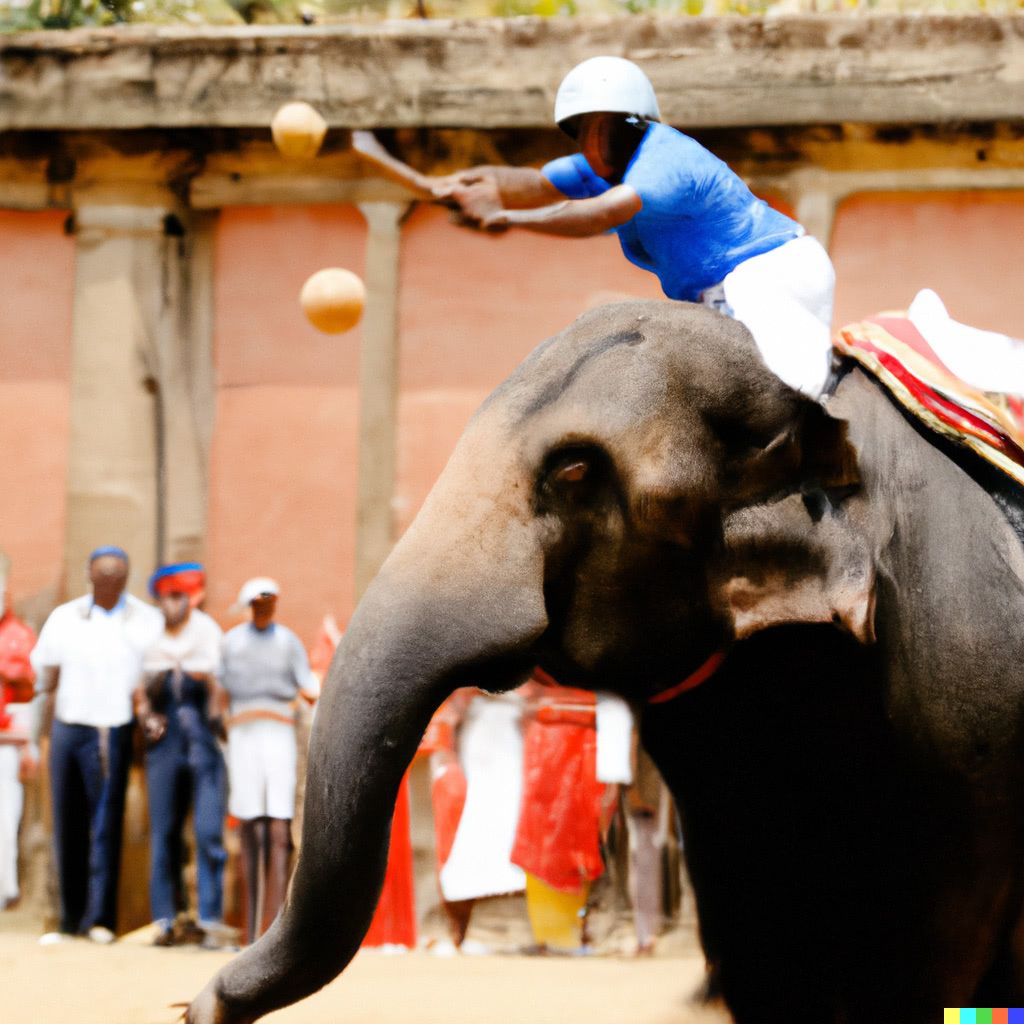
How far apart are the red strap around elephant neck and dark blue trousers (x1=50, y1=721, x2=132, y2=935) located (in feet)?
18.5

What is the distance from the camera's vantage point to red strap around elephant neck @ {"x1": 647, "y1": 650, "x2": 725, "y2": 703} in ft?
10.0

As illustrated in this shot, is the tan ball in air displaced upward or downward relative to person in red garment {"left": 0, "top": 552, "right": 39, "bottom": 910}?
upward

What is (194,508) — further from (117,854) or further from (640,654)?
(640,654)

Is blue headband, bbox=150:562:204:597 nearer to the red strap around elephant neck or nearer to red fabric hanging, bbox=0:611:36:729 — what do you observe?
red fabric hanging, bbox=0:611:36:729

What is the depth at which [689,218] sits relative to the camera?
3289 millimetres

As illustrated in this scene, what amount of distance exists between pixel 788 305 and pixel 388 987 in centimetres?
477

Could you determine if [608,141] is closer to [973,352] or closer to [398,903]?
[973,352]

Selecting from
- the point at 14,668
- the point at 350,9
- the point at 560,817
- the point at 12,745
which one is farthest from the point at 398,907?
the point at 350,9

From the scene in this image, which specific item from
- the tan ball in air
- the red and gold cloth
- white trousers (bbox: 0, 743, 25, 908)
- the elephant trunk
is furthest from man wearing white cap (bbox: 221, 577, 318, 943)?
the elephant trunk

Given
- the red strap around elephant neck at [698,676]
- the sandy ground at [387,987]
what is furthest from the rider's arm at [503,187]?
the sandy ground at [387,987]

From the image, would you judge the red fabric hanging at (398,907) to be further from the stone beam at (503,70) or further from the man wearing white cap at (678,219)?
the man wearing white cap at (678,219)

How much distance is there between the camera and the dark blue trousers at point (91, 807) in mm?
8250

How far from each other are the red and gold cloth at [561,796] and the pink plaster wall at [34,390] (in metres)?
2.67

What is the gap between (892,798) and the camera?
10.1 ft
